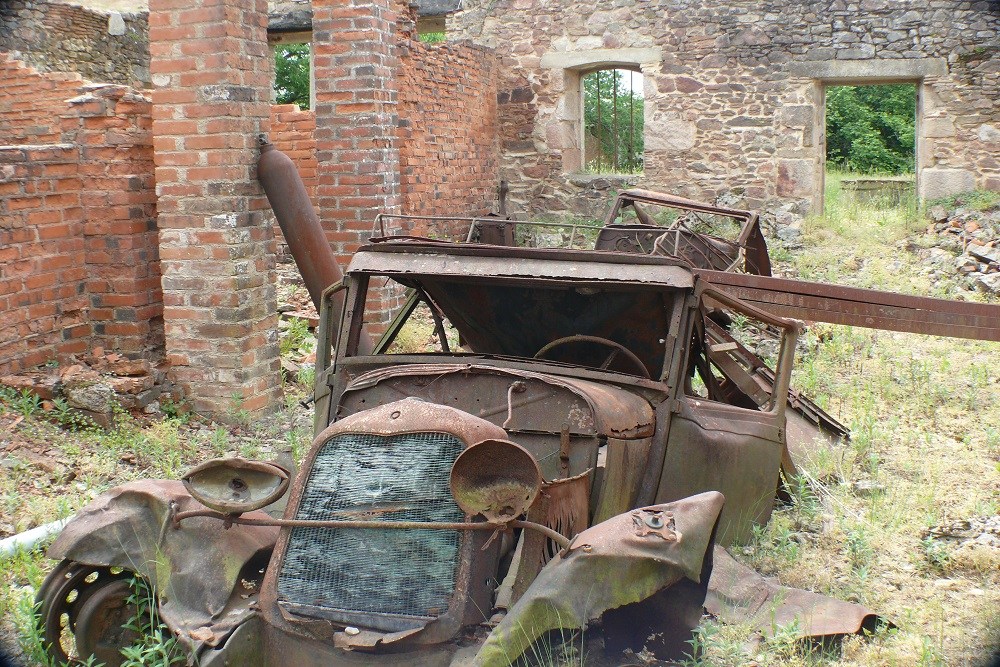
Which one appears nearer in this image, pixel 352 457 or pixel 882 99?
pixel 352 457

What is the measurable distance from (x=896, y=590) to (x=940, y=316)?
5.59 ft

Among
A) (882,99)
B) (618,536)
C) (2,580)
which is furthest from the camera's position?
(882,99)

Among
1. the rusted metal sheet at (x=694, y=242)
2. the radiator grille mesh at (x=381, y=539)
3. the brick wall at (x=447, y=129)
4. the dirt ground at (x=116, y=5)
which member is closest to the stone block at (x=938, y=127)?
the brick wall at (x=447, y=129)

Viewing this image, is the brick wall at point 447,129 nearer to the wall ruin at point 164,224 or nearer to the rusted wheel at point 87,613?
the wall ruin at point 164,224

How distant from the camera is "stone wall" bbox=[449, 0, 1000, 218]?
41.6 ft

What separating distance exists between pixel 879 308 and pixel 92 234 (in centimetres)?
501

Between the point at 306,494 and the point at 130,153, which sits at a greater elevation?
the point at 130,153

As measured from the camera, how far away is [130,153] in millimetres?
6688

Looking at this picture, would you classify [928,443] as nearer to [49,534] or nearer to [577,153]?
[49,534]

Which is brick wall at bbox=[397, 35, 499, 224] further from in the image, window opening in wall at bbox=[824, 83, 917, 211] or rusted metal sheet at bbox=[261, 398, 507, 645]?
window opening in wall at bbox=[824, 83, 917, 211]

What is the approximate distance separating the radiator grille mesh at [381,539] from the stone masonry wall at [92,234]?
3.77 metres

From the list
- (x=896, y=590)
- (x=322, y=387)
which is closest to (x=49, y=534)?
(x=322, y=387)

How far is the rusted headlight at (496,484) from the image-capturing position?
3.06 meters

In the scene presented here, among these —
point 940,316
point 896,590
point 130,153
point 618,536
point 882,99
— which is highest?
point 882,99
